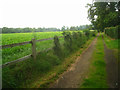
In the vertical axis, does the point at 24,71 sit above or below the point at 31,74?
above

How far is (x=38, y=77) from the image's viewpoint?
373 cm

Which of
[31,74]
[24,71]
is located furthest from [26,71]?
[31,74]

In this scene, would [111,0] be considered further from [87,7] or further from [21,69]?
[87,7]

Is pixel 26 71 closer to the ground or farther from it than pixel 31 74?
farther from it

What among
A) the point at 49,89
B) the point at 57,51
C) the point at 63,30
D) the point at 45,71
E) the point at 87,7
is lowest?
the point at 49,89

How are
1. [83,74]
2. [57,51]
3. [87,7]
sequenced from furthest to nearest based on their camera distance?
[87,7]
[57,51]
[83,74]

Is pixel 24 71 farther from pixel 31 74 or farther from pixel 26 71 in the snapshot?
pixel 31 74

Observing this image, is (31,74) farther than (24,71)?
Yes

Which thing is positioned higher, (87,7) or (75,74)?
(87,7)

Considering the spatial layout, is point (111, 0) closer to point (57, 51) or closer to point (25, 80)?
point (57, 51)

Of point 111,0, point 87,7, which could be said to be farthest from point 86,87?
point 87,7

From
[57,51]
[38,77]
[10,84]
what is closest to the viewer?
[10,84]

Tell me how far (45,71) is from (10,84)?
1569 millimetres

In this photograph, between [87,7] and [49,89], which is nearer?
[49,89]
